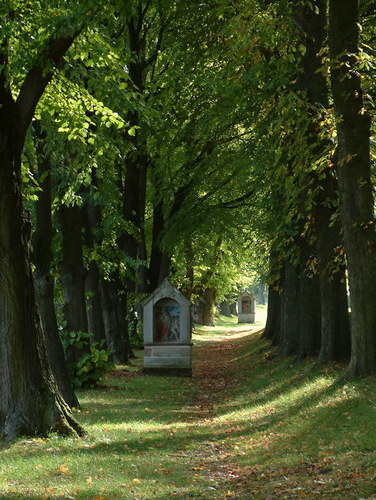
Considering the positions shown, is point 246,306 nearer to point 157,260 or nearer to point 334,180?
point 157,260

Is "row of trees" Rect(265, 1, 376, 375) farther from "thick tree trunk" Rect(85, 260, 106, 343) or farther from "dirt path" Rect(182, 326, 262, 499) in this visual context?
"thick tree trunk" Rect(85, 260, 106, 343)

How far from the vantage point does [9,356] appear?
9836 mm

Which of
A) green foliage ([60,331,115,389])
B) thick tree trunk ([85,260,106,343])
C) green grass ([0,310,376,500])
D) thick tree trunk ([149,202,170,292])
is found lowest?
green grass ([0,310,376,500])

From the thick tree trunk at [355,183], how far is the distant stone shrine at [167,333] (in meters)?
10.5

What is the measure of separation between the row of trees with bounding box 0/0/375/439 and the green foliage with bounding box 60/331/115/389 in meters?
0.39

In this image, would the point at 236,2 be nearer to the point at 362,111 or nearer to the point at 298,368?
the point at 362,111

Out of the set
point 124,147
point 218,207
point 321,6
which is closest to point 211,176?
point 218,207

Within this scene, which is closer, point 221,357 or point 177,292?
point 177,292

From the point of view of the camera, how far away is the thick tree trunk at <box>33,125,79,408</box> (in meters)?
13.4

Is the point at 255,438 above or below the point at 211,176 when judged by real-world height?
below

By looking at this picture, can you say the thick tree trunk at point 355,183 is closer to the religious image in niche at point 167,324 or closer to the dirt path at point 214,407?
the dirt path at point 214,407

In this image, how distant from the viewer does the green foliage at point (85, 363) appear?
16938 mm

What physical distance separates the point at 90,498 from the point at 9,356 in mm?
3375

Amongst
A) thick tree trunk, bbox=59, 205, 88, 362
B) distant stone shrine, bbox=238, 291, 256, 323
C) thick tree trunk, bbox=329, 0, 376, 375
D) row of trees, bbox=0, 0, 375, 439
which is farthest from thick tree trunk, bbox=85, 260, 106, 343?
distant stone shrine, bbox=238, 291, 256, 323
